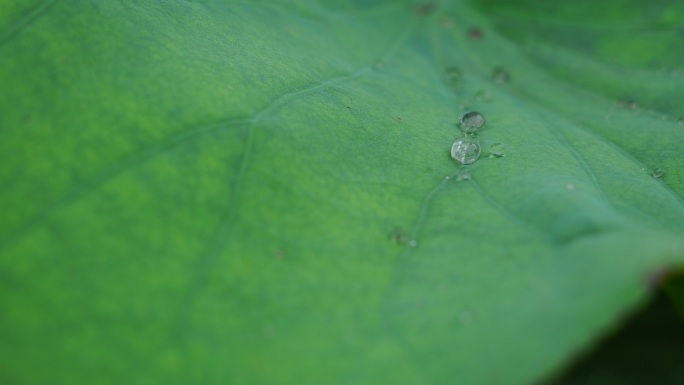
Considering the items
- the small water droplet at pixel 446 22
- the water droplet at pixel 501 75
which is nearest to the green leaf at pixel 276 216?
the water droplet at pixel 501 75

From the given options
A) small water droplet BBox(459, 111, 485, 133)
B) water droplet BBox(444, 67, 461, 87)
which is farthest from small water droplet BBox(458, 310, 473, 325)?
water droplet BBox(444, 67, 461, 87)

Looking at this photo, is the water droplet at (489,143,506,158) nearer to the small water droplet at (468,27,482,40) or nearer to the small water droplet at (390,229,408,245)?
the small water droplet at (390,229,408,245)

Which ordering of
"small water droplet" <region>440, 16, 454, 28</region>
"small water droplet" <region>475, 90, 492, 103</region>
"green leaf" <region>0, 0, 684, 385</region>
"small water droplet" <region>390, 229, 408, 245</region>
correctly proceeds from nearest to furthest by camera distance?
"green leaf" <region>0, 0, 684, 385</region> < "small water droplet" <region>390, 229, 408, 245</region> < "small water droplet" <region>475, 90, 492, 103</region> < "small water droplet" <region>440, 16, 454, 28</region>

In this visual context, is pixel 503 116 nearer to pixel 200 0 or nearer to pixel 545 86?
pixel 545 86

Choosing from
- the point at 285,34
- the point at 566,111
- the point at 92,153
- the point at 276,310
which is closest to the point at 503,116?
the point at 566,111

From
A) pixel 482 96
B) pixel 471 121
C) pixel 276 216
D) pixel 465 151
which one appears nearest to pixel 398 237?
pixel 276 216
